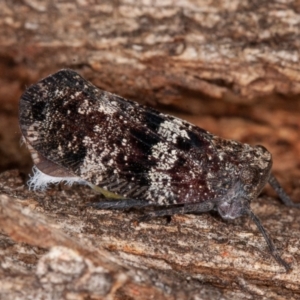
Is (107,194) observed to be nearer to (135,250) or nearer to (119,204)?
(119,204)

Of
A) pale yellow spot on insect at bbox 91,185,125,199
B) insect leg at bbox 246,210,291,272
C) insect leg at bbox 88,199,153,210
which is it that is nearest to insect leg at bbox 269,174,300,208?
insect leg at bbox 246,210,291,272

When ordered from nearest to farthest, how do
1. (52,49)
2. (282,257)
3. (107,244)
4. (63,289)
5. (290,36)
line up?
(63,289) → (107,244) → (282,257) → (290,36) → (52,49)

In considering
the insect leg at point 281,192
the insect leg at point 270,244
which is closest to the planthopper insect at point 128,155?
the insect leg at point 270,244

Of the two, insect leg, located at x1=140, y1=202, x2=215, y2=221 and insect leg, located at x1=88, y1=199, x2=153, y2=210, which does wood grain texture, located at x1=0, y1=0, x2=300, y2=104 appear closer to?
insect leg, located at x1=140, y1=202, x2=215, y2=221

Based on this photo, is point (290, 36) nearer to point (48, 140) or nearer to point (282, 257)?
point (282, 257)

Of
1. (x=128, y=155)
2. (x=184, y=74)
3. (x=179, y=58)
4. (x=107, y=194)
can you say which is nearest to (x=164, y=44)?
(x=179, y=58)

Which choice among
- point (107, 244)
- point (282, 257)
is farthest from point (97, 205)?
point (282, 257)

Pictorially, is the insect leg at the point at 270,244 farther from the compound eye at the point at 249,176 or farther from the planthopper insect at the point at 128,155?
the compound eye at the point at 249,176
